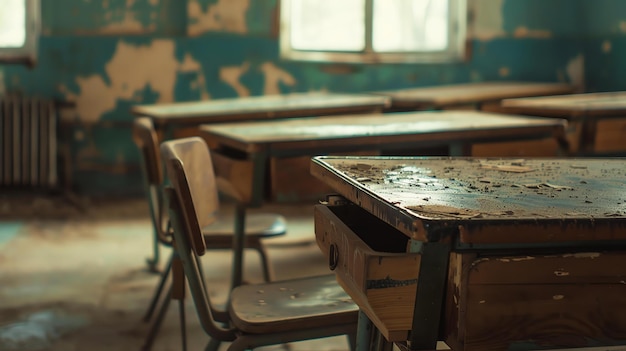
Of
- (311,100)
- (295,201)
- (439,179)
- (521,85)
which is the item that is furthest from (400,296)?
(521,85)

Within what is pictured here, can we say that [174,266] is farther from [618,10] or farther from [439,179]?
[618,10]

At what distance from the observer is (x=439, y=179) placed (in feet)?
5.32

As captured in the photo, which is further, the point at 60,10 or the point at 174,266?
the point at 60,10

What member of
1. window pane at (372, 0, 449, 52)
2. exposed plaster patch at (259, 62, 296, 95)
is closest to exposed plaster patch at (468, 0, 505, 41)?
window pane at (372, 0, 449, 52)

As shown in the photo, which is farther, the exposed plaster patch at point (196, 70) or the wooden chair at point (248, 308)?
the exposed plaster patch at point (196, 70)

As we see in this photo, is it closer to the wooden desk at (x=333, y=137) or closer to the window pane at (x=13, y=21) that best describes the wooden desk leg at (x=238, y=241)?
the wooden desk at (x=333, y=137)

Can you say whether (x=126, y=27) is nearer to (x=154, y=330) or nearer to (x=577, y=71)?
(x=577, y=71)

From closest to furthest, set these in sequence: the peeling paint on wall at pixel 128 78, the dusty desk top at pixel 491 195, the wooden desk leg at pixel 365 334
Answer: the dusty desk top at pixel 491 195
the wooden desk leg at pixel 365 334
the peeling paint on wall at pixel 128 78

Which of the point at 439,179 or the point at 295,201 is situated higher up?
the point at 439,179

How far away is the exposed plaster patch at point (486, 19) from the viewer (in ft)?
19.0

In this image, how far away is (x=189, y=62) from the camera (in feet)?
18.6

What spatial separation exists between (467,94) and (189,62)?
195cm

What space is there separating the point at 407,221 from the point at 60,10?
4.87m

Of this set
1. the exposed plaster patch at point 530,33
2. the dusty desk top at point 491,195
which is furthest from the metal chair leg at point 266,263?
the exposed plaster patch at point 530,33
